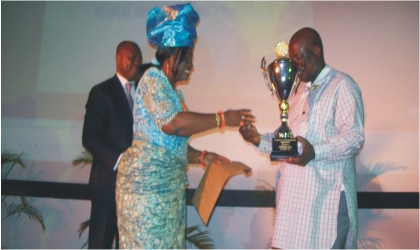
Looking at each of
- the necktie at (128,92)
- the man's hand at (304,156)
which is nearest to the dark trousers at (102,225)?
the necktie at (128,92)

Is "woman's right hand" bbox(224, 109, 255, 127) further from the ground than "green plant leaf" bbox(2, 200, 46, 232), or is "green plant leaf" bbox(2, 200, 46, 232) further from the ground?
"woman's right hand" bbox(224, 109, 255, 127)

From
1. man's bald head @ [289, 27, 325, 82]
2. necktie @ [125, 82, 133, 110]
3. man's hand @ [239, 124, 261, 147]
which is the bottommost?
man's hand @ [239, 124, 261, 147]

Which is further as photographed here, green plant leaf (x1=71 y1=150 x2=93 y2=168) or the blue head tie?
green plant leaf (x1=71 y1=150 x2=93 y2=168)

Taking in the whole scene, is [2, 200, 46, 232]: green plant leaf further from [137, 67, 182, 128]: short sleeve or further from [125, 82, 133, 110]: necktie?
[137, 67, 182, 128]: short sleeve

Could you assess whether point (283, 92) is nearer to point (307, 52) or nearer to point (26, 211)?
point (307, 52)

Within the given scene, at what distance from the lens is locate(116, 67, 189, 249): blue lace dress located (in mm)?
1490

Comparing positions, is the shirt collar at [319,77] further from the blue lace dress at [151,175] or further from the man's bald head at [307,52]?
the blue lace dress at [151,175]

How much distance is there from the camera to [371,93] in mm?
3346

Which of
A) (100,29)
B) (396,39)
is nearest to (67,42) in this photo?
(100,29)

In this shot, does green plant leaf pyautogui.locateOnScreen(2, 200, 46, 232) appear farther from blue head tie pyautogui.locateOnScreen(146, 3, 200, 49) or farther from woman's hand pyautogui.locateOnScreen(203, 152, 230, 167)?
blue head tie pyautogui.locateOnScreen(146, 3, 200, 49)

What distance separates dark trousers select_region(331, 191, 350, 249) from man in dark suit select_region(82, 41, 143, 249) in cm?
140

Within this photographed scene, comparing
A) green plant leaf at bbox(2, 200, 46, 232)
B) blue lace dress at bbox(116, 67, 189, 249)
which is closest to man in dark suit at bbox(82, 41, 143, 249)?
blue lace dress at bbox(116, 67, 189, 249)

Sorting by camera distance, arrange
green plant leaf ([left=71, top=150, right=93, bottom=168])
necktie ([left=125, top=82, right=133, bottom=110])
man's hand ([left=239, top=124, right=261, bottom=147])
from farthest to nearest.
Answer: green plant leaf ([left=71, top=150, right=93, bottom=168]) → necktie ([left=125, top=82, right=133, bottom=110]) → man's hand ([left=239, top=124, right=261, bottom=147])

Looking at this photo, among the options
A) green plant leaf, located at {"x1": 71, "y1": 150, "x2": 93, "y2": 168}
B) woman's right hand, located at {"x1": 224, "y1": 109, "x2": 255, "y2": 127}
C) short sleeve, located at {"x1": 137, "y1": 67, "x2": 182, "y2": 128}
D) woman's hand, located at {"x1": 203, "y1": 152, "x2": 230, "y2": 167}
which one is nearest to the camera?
short sleeve, located at {"x1": 137, "y1": 67, "x2": 182, "y2": 128}
